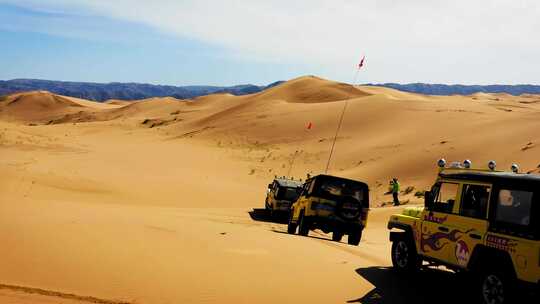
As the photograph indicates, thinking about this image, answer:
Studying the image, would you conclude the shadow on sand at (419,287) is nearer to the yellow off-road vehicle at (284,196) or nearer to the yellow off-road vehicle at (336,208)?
the yellow off-road vehicle at (336,208)

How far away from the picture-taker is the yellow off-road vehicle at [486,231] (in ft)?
23.0

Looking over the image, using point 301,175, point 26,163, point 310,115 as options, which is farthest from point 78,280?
point 310,115

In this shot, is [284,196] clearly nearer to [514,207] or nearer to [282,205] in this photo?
[282,205]

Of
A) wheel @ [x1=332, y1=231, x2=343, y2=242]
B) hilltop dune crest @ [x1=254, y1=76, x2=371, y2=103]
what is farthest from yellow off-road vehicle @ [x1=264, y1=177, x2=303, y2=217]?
hilltop dune crest @ [x1=254, y1=76, x2=371, y2=103]

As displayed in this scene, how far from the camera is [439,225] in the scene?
905 cm

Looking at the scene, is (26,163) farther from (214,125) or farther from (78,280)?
(214,125)

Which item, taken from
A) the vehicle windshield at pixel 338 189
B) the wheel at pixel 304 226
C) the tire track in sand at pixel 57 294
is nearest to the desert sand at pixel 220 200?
the tire track in sand at pixel 57 294

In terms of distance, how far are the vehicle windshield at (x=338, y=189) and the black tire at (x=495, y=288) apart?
7.47 m

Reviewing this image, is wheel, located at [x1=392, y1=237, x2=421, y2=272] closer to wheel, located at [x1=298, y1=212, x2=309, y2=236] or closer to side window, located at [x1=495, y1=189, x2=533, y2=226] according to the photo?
side window, located at [x1=495, y1=189, x2=533, y2=226]

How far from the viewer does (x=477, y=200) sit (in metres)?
8.27

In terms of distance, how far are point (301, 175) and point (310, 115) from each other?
65.5 ft

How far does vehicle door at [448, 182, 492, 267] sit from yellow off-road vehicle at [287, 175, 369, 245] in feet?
20.6

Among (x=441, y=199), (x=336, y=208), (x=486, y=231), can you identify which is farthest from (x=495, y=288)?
(x=336, y=208)

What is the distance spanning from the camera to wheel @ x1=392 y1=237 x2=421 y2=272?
9906 millimetres
